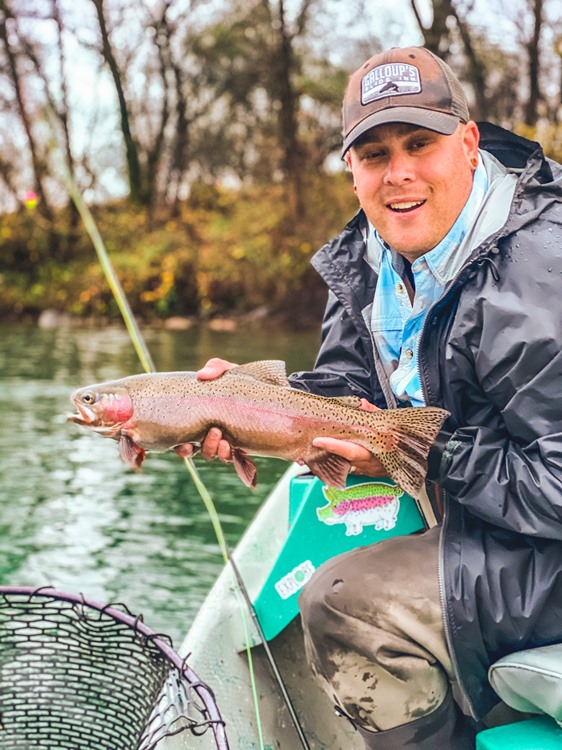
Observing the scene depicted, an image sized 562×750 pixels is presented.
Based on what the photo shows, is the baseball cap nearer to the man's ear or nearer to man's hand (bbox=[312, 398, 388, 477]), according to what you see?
the man's ear

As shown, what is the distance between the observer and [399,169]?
2.31m

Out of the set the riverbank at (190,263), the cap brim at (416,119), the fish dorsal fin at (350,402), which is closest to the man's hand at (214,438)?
the fish dorsal fin at (350,402)

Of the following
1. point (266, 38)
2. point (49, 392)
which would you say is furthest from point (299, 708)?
point (266, 38)

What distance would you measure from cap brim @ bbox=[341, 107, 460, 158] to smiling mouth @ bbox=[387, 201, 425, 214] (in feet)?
0.57

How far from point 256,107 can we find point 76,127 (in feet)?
17.7

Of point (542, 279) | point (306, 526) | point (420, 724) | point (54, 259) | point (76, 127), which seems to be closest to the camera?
point (542, 279)

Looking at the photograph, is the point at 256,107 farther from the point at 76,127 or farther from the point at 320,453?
the point at 320,453

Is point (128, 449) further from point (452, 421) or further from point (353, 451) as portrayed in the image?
point (452, 421)

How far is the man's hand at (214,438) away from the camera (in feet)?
7.71

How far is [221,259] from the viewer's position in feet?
74.6

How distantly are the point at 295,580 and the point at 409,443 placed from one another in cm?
78

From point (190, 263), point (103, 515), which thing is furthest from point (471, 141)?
point (190, 263)

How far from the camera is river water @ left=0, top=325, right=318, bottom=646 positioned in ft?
17.1

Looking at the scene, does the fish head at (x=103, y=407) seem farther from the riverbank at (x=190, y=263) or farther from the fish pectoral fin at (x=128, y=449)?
the riverbank at (x=190, y=263)
